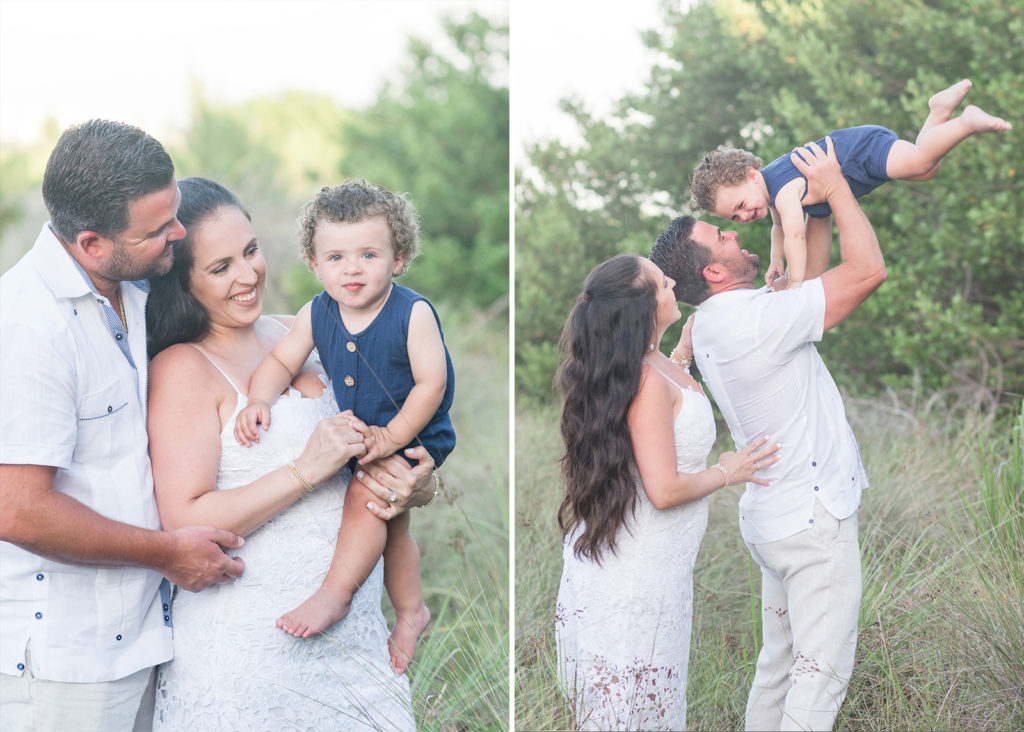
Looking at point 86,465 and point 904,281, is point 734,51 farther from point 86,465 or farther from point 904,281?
point 86,465

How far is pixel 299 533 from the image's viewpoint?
322 centimetres

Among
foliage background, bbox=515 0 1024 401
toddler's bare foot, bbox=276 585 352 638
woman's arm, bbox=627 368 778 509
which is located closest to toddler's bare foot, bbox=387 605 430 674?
toddler's bare foot, bbox=276 585 352 638

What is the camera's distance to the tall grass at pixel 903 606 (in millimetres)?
3688

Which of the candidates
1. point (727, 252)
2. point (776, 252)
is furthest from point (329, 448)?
point (776, 252)

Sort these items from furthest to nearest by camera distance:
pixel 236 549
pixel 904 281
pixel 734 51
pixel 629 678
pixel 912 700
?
pixel 734 51 < pixel 904 281 < pixel 912 700 < pixel 629 678 < pixel 236 549

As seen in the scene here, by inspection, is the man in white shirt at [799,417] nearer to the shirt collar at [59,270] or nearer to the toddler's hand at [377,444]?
the toddler's hand at [377,444]

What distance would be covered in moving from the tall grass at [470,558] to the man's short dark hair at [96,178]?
1.65m

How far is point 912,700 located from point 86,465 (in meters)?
3.00

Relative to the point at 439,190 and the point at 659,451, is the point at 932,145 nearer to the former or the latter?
the point at 659,451

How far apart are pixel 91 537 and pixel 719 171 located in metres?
2.36

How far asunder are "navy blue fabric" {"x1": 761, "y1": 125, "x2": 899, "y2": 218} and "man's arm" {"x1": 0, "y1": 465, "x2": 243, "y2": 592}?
2.17 meters

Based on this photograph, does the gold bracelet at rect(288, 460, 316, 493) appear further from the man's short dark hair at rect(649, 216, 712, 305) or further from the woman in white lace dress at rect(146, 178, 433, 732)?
the man's short dark hair at rect(649, 216, 712, 305)

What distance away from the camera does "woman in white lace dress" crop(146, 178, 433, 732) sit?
306 cm

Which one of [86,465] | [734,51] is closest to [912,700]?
[86,465]
